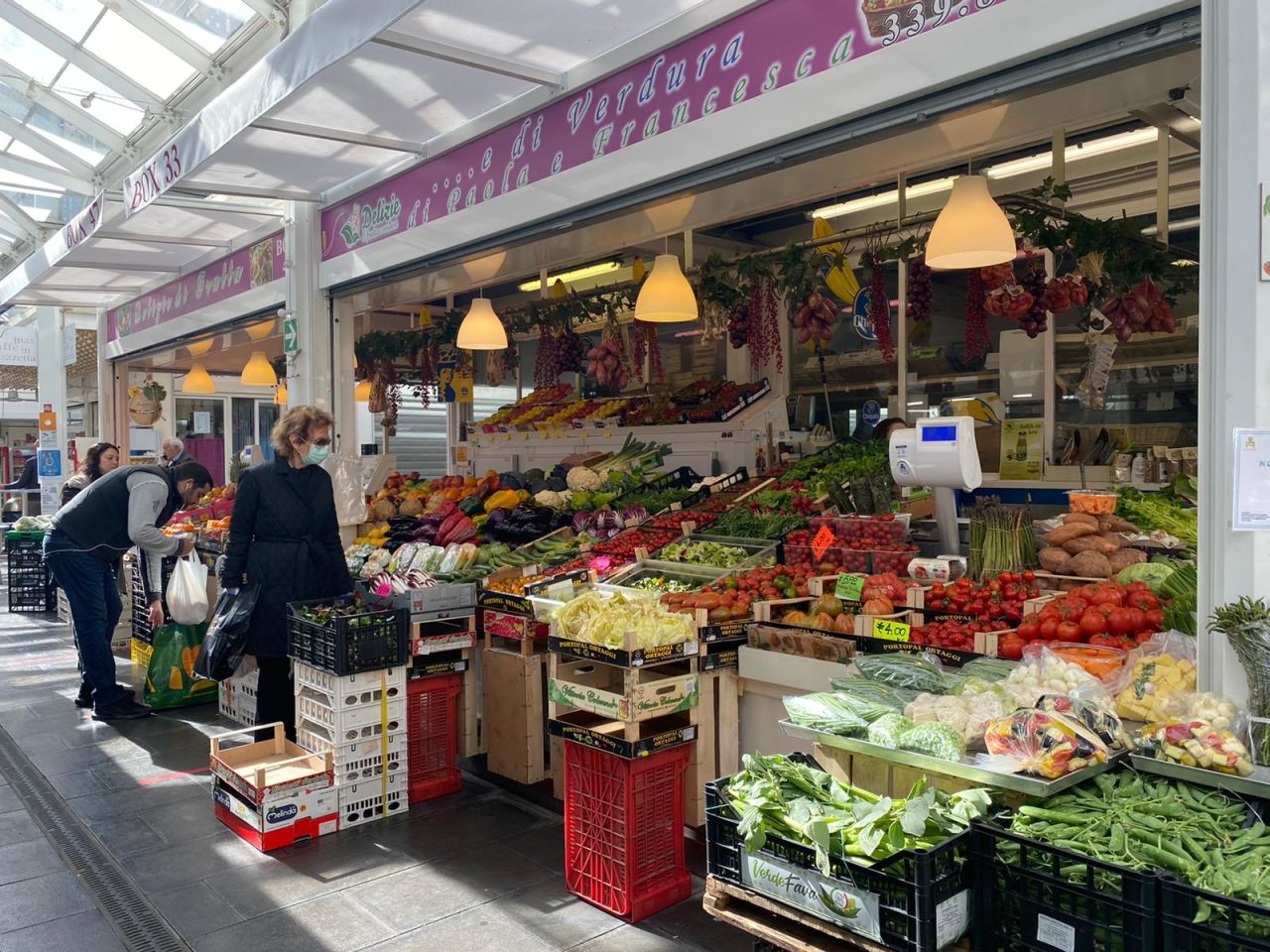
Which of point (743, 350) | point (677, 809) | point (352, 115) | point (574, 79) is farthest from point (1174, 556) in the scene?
point (743, 350)

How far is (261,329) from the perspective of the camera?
9125mm

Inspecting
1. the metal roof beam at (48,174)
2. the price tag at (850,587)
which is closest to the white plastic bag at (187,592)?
the price tag at (850,587)

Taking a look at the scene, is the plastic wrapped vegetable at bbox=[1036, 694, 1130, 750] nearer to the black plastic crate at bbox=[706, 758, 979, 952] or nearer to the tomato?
the black plastic crate at bbox=[706, 758, 979, 952]

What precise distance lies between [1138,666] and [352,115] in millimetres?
4493

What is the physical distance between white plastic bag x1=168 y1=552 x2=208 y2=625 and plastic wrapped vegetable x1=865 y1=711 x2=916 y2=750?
494 centimetres

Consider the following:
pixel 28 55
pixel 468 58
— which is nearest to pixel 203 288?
pixel 28 55

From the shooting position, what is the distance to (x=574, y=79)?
183 inches

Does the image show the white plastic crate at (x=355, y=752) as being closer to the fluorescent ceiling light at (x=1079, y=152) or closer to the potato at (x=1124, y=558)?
the potato at (x=1124, y=558)

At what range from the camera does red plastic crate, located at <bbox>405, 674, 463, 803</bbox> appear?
492cm

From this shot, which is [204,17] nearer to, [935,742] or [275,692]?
[275,692]

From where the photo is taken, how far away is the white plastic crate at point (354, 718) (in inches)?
176

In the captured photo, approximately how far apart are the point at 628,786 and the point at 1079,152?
21.0ft

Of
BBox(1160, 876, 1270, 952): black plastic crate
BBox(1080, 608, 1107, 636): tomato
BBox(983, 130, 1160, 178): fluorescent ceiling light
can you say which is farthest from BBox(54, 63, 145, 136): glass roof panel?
BBox(1160, 876, 1270, 952): black plastic crate

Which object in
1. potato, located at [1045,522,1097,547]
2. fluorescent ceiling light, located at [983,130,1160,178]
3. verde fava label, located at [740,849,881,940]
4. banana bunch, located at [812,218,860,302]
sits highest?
fluorescent ceiling light, located at [983,130,1160,178]
